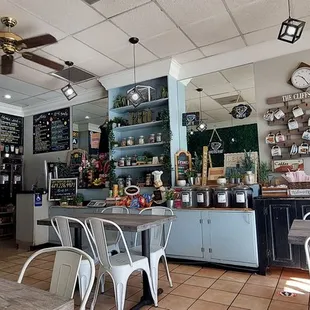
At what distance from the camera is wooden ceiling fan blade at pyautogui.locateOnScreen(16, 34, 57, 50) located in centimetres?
299

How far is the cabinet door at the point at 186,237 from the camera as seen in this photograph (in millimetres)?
3943

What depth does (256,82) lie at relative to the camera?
13.9 feet

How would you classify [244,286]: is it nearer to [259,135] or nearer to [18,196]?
[259,135]

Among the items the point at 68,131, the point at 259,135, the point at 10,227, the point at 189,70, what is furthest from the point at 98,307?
the point at 10,227

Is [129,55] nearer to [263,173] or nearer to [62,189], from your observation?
[263,173]

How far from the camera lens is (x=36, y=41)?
3.09 m

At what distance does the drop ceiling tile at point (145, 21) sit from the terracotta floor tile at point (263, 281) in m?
3.28

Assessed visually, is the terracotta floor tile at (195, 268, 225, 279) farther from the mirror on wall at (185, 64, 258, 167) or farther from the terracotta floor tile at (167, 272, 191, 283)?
the mirror on wall at (185, 64, 258, 167)

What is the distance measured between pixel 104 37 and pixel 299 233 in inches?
128

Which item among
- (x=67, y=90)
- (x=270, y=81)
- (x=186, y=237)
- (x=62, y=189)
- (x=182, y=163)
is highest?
(x=67, y=90)

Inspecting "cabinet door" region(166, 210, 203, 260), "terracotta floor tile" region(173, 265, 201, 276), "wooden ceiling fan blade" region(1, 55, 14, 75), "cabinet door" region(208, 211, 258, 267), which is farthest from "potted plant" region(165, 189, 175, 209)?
"wooden ceiling fan blade" region(1, 55, 14, 75)

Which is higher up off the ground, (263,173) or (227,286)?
(263,173)

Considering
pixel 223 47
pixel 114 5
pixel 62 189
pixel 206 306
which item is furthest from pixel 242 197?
pixel 62 189

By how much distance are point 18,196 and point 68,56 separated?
122 inches
